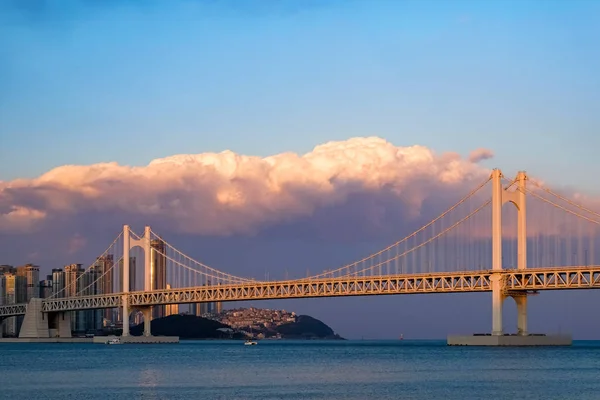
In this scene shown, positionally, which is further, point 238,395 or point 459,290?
point 459,290

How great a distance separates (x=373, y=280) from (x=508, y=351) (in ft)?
53.0

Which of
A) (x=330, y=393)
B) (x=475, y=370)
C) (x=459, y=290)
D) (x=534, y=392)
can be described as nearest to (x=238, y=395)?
(x=330, y=393)

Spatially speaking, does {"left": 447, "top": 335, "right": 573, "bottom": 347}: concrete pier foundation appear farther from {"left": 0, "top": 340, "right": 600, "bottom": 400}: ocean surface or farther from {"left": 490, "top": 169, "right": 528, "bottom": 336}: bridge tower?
{"left": 0, "top": 340, "right": 600, "bottom": 400}: ocean surface

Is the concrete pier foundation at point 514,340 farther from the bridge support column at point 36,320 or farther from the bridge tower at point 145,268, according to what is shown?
the bridge support column at point 36,320

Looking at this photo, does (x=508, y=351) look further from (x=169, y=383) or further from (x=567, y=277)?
(x=169, y=383)

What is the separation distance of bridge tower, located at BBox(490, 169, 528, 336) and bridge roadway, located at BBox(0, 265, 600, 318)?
0.56 metres

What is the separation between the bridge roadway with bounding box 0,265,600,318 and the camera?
69562 mm

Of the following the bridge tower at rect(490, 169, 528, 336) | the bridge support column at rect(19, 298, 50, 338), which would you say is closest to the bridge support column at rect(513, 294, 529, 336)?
the bridge tower at rect(490, 169, 528, 336)

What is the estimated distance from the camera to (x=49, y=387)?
141 ft

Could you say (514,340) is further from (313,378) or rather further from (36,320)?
(36,320)

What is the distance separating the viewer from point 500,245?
2731 inches

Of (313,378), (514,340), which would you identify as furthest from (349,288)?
(313,378)

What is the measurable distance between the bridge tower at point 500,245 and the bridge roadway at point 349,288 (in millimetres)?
563

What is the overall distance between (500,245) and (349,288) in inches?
663
